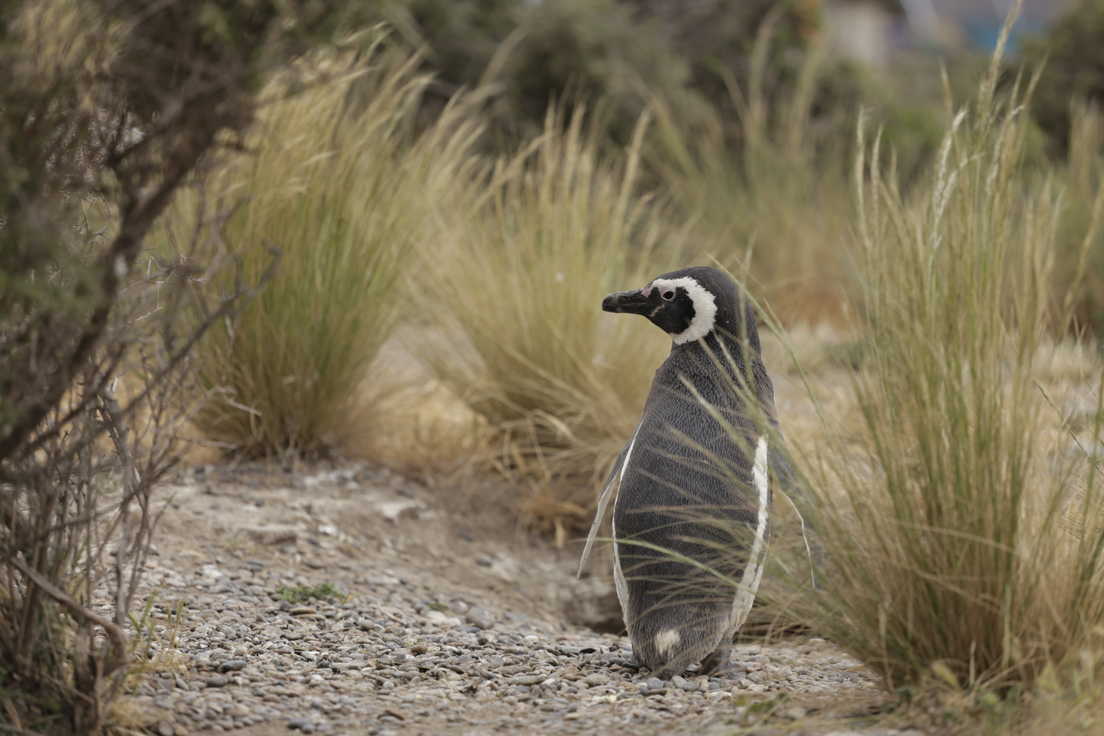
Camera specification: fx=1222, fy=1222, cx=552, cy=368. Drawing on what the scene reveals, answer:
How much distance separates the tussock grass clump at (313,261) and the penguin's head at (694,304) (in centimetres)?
154

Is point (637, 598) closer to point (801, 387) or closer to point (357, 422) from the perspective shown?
point (357, 422)

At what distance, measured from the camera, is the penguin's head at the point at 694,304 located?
9.15 ft

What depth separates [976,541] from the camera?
2.11 m

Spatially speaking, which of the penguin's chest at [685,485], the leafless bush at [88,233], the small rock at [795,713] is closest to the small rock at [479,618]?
the penguin's chest at [685,485]

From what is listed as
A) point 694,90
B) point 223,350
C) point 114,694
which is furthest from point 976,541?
point 694,90

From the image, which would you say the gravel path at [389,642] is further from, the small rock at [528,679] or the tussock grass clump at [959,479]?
the tussock grass clump at [959,479]

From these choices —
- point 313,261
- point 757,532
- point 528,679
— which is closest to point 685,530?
point 757,532

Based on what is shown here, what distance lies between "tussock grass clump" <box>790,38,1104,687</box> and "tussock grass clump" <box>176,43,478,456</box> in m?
2.29

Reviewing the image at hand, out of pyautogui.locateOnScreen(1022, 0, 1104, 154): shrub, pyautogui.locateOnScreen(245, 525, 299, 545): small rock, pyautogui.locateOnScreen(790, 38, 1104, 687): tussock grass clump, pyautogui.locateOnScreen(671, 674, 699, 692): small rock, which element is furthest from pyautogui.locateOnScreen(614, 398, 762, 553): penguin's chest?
pyautogui.locateOnScreen(1022, 0, 1104, 154): shrub

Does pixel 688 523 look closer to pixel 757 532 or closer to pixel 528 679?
pixel 757 532

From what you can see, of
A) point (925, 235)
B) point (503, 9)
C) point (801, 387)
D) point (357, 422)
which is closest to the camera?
point (925, 235)

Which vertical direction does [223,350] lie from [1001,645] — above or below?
Result: above

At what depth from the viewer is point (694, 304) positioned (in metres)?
2.81

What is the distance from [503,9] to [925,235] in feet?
26.2
